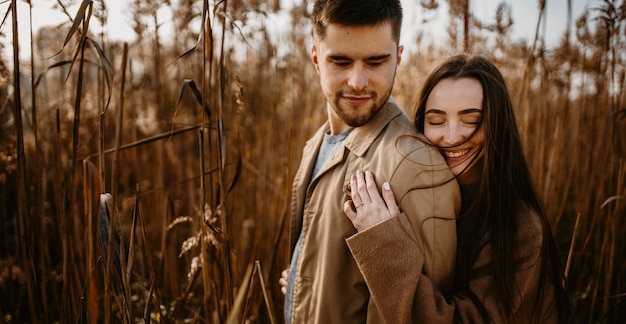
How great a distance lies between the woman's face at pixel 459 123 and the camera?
48.2 inches

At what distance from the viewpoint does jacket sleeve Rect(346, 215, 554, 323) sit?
3.46ft

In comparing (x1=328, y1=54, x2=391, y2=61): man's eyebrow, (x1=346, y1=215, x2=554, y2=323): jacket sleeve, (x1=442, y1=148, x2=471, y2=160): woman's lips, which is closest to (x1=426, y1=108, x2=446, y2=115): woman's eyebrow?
(x1=442, y1=148, x2=471, y2=160): woman's lips

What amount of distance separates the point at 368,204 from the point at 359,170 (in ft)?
0.47

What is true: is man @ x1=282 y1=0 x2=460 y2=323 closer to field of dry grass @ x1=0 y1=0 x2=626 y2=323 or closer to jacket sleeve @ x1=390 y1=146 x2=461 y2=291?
jacket sleeve @ x1=390 y1=146 x2=461 y2=291

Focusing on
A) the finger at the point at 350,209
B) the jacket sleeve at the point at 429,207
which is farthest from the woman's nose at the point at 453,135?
the finger at the point at 350,209

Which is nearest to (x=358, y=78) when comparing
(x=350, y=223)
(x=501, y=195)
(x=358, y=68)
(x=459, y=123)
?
(x=358, y=68)

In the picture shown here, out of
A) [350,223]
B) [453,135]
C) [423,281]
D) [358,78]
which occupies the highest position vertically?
[358,78]

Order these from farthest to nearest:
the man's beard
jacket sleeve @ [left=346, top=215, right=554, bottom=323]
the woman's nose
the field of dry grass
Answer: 1. the field of dry grass
2. the man's beard
3. the woman's nose
4. jacket sleeve @ [left=346, top=215, right=554, bottom=323]

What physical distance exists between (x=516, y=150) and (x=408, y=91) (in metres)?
1.84

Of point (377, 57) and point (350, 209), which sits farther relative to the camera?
point (377, 57)

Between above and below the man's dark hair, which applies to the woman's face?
below

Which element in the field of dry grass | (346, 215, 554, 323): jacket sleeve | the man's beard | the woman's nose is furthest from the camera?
the field of dry grass

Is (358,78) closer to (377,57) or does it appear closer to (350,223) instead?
(377,57)

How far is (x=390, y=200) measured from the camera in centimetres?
111
